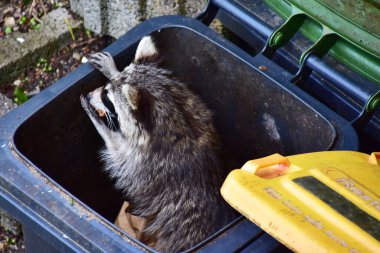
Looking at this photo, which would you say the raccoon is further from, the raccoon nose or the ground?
the ground

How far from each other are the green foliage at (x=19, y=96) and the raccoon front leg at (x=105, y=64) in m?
1.09

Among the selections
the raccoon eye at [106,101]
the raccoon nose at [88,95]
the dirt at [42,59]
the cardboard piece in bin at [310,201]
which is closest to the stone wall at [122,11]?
the dirt at [42,59]

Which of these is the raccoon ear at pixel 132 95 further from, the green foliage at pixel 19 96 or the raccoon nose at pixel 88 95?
the green foliage at pixel 19 96

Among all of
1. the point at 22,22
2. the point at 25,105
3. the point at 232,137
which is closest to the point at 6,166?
the point at 25,105

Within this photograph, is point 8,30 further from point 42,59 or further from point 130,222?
point 130,222

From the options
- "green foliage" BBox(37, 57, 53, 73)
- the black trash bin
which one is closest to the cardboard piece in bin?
the black trash bin

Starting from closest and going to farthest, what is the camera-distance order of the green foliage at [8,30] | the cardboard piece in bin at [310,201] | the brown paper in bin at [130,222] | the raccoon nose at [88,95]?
the cardboard piece in bin at [310,201] < the raccoon nose at [88,95] < the brown paper in bin at [130,222] < the green foliage at [8,30]

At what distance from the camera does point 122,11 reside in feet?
11.3

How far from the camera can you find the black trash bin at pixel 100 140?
1865 millimetres

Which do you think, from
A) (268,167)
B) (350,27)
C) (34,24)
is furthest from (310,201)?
(34,24)

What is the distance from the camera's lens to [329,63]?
246 cm

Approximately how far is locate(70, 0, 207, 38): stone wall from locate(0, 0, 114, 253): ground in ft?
0.25

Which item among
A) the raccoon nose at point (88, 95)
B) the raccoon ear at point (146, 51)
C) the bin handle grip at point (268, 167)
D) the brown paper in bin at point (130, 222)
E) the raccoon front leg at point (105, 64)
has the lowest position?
the brown paper in bin at point (130, 222)

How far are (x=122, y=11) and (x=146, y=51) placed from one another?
42.7 inches
